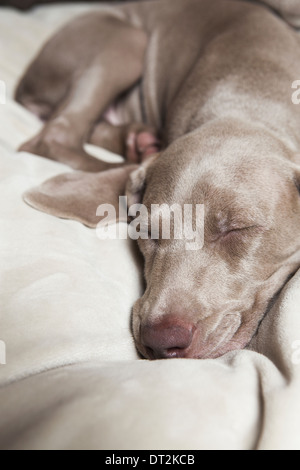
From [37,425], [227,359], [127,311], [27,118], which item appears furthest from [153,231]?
[27,118]

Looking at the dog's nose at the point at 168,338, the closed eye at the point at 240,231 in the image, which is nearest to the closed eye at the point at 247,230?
the closed eye at the point at 240,231

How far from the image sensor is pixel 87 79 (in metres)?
3.08

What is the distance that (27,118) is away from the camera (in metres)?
3.09

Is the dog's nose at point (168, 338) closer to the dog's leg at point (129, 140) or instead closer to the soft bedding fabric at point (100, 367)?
the soft bedding fabric at point (100, 367)

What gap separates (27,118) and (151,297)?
1781mm

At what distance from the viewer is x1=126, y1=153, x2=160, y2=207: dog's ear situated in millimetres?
2156

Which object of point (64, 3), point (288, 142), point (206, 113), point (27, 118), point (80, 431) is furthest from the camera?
point (64, 3)

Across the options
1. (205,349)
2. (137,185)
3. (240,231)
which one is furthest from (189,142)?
(205,349)

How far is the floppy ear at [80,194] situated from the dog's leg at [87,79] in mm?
350

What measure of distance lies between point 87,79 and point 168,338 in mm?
1986

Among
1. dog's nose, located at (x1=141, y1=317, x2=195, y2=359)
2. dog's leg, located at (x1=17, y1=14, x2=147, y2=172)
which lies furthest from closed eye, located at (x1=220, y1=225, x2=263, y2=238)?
dog's leg, located at (x1=17, y1=14, x2=147, y2=172)

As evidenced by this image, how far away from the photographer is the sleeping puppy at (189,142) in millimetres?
1687

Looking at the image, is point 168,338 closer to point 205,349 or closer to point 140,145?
point 205,349

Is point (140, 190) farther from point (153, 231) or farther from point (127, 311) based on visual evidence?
point (127, 311)
